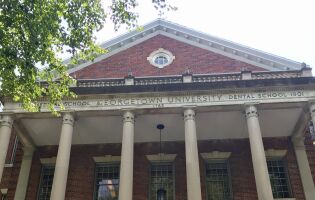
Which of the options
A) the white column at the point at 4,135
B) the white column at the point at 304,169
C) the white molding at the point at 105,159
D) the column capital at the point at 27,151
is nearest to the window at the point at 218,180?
the white column at the point at 304,169

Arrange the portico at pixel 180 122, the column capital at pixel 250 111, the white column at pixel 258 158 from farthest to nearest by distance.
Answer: the column capital at pixel 250 111, the portico at pixel 180 122, the white column at pixel 258 158

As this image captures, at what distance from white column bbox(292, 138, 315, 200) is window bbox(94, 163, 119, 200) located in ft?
33.4

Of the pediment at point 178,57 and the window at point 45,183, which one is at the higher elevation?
the pediment at point 178,57

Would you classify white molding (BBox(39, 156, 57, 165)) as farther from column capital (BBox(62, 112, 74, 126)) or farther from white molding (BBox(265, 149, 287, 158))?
white molding (BBox(265, 149, 287, 158))

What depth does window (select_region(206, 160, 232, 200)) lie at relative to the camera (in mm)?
21000

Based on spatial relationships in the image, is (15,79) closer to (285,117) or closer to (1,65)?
(1,65)

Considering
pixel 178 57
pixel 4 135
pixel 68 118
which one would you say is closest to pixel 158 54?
pixel 178 57

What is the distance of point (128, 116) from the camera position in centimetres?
1917

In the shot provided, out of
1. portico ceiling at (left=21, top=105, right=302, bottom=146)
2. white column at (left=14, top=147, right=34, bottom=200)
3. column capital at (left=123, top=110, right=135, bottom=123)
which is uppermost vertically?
portico ceiling at (left=21, top=105, right=302, bottom=146)

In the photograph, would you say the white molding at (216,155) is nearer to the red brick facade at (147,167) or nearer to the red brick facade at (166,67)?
the red brick facade at (147,167)

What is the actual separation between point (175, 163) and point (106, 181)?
4054 millimetres

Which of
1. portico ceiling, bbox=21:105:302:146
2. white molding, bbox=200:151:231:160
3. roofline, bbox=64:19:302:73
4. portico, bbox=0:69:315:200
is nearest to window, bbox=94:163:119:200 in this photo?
portico ceiling, bbox=21:105:302:146

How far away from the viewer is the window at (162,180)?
21172 mm

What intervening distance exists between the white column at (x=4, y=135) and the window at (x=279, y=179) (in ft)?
45.7
